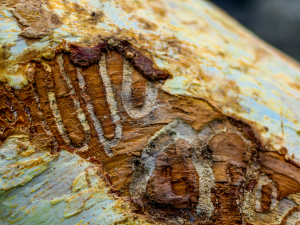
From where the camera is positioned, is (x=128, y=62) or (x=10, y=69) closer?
(x=10, y=69)

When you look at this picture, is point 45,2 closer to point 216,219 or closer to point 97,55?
point 97,55

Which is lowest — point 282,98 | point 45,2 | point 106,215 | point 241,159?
point 106,215

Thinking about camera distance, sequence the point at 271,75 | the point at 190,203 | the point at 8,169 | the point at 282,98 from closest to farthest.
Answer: the point at 8,169
the point at 190,203
the point at 282,98
the point at 271,75

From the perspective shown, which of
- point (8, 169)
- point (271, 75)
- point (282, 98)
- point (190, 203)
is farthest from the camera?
point (271, 75)

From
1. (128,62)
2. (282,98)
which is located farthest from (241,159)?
(128,62)
